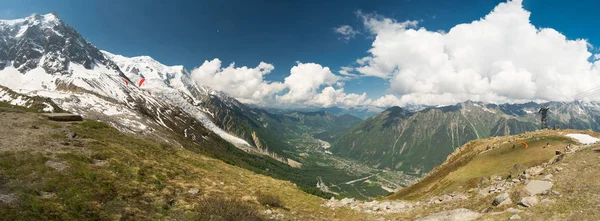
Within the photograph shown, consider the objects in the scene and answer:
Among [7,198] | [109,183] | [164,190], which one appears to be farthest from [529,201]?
[7,198]

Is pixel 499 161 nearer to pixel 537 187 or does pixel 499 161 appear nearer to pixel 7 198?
pixel 537 187

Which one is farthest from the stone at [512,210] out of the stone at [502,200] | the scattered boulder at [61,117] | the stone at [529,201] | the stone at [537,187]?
the scattered boulder at [61,117]

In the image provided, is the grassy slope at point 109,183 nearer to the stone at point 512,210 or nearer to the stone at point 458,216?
the stone at point 458,216

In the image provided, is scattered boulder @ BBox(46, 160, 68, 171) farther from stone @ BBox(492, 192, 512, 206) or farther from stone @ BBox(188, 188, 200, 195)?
stone @ BBox(492, 192, 512, 206)

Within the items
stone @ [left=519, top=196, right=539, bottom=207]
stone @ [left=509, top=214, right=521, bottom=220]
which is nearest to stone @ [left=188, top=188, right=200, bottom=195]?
stone @ [left=509, top=214, right=521, bottom=220]

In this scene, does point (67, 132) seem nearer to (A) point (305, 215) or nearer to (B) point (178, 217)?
(B) point (178, 217)

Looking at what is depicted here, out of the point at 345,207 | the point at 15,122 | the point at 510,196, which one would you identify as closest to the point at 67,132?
the point at 15,122
